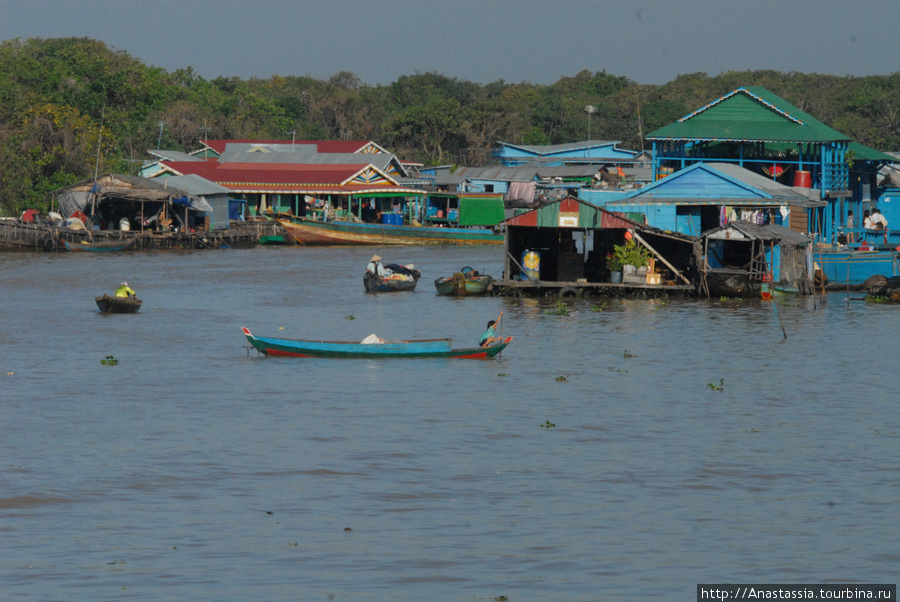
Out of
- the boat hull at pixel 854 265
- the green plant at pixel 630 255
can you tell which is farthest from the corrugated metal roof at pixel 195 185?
the boat hull at pixel 854 265

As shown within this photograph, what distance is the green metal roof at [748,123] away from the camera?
4203 cm

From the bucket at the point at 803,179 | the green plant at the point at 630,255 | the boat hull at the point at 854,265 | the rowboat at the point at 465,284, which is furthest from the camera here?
the bucket at the point at 803,179

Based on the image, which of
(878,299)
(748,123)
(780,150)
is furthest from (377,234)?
(878,299)

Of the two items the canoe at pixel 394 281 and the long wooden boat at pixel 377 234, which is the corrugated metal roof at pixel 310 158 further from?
the canoe at pixel 394 281

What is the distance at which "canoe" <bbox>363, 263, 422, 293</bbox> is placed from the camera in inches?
1340

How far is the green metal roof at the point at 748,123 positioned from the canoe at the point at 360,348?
2484cm

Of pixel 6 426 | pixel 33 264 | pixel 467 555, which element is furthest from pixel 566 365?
pixel 33 264

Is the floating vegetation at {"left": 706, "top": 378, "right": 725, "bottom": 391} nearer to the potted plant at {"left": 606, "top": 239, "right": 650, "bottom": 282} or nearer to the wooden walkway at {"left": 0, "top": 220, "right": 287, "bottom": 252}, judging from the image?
the potted plant at {"left": 606, "top": 239, "right": 650, "bottom": 282}

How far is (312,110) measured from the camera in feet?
321

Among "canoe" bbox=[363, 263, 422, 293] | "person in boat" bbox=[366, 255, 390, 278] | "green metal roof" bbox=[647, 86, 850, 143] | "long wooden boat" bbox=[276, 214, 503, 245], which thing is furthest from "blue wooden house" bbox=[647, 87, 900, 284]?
"person in boat" bbox=[366, 255, 390, 278]

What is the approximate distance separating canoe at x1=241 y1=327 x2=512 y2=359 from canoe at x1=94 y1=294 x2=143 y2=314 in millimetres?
8932

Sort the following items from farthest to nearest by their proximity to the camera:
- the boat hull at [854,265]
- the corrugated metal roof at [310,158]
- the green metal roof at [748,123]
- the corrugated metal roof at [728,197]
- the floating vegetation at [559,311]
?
the corrugated metal roof at [310,158]
the green metal roof at [748,123]
the corrugated metal roof at [728,197]
the boat hull at [854,265]
the floating vegetation at [559,311]

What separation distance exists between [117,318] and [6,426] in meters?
12.8

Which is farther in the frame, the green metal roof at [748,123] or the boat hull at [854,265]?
the green metal roof at [748,123]
